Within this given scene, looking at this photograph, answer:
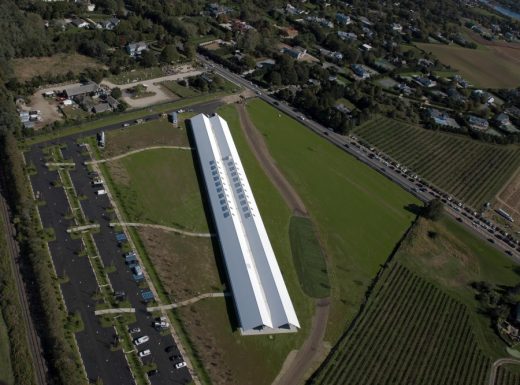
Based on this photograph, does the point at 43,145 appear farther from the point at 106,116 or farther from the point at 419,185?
the point at 419,185

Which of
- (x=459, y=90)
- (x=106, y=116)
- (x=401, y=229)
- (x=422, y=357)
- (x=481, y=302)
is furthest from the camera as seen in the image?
(x=459, y=90)

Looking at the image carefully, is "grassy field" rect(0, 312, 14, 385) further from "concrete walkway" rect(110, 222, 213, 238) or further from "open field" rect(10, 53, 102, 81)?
"open field" rect(10, 53, 102, 81)

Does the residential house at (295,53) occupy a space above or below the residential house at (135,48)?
below

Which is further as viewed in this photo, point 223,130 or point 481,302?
point 223,130

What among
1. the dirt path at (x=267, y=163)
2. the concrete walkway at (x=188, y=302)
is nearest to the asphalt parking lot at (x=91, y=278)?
the concrete walkway at (x=188, y=302)

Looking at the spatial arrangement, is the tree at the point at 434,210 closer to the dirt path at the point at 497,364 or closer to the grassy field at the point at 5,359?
the dirt path at the point at 497,364

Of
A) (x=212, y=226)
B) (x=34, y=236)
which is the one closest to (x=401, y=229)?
(x=212, y=226)
